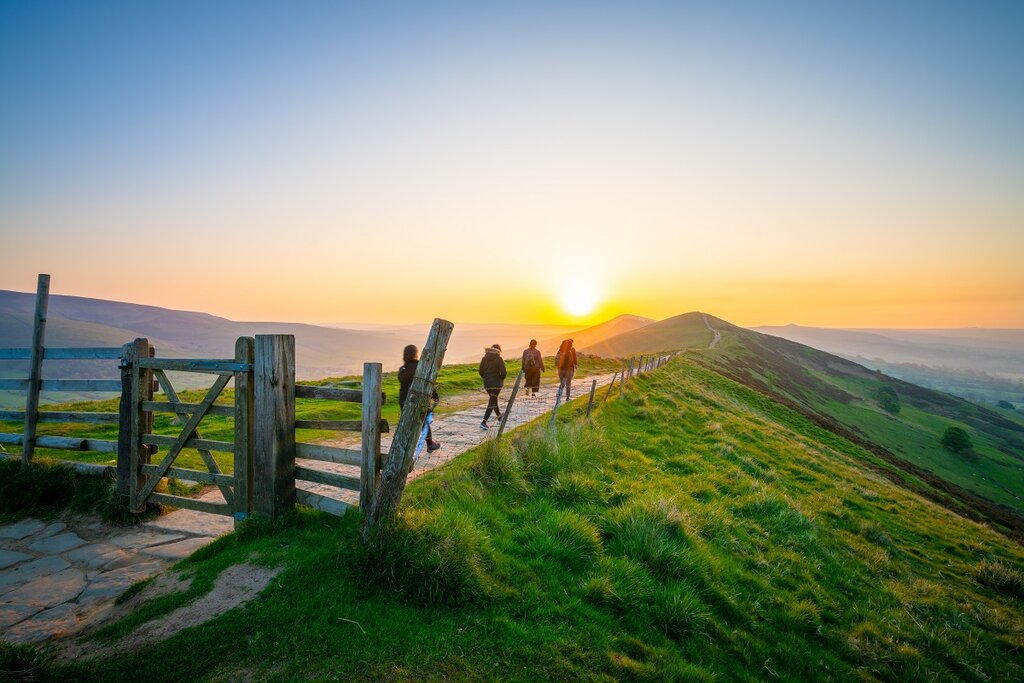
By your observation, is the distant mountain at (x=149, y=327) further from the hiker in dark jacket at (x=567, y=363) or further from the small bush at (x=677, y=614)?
the small bush at (x=677, y=614)

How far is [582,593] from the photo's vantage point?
16.6 ft

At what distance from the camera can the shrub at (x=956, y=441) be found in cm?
4778

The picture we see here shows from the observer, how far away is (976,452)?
4850 centimetres

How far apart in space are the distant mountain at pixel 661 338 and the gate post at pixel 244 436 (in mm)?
74643

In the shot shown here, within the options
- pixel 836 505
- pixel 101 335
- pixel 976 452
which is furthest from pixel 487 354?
pixel 101 335

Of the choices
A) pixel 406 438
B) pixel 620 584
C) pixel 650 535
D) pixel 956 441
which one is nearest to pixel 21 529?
pixel 406 438

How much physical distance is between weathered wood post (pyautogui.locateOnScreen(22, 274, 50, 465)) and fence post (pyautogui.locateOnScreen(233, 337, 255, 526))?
469 cm

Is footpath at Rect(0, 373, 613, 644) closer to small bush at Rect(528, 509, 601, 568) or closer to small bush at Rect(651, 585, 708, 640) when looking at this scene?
small bush at Rect(528, 509, 601, 568)

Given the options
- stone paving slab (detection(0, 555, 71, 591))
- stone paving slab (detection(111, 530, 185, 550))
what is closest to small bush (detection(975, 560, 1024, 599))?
stone paving slab (detection(111, 530, 185, 550))

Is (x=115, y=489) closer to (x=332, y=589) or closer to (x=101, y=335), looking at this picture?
(x=332, y=589)

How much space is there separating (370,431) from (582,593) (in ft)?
10.4

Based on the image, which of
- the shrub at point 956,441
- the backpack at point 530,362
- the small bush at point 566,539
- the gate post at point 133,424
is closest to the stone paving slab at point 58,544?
the gate post at point 133,424

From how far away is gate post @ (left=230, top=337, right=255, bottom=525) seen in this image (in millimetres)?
5969

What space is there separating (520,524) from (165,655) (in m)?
3.97
